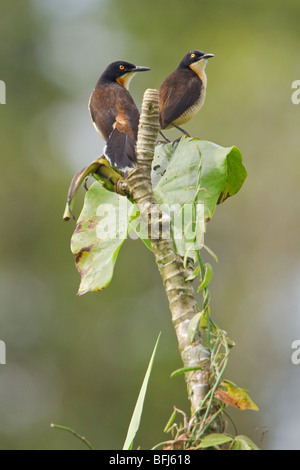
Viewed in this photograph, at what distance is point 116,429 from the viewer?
20.9 feet

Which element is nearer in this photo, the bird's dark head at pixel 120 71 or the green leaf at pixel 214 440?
the green leaf at pixel 214 440

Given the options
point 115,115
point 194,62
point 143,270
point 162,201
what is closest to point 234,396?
point 162,201

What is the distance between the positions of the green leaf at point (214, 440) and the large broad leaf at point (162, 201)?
0.27m

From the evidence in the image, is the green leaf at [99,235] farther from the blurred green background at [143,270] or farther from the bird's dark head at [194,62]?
the blurred green background at [143,270]

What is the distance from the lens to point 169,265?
2.67ft

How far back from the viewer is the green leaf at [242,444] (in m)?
0.65

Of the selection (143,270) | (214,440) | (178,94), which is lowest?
(143,270)

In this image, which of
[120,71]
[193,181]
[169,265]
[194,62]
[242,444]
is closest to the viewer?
[242,444]

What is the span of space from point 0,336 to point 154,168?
6.13m

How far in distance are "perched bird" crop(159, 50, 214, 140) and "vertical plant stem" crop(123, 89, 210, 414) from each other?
70 cm

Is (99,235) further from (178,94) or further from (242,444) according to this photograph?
(178,94)

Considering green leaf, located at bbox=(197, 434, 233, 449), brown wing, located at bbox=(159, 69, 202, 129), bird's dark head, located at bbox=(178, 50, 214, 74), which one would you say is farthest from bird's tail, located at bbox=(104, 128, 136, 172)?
bird's dark head, located at bbox=(178, 50, 214, 74)

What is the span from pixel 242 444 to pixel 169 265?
0.22m

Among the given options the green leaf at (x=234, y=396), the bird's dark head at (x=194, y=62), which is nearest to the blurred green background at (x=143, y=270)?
the bird's dark head at (x=194, y=62)
